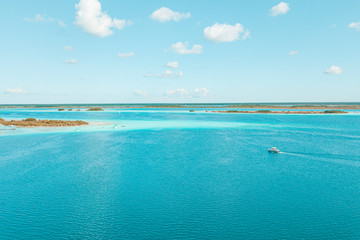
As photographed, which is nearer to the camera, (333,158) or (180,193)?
(180,193)

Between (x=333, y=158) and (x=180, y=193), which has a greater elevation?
(x=333, y=158)

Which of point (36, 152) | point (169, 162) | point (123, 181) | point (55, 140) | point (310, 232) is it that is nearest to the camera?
point (310, 232)

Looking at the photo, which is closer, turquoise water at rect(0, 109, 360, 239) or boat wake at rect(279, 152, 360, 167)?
turquoise water at rect(0, 109, 360, 239)

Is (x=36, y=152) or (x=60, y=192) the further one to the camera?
(x=36, y=152)

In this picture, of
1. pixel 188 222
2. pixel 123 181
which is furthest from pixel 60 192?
pixel 188 222

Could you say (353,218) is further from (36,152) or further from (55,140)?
(55,140)

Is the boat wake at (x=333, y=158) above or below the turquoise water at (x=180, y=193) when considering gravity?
above

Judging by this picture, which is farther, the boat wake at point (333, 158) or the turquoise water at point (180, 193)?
the boat wake at point (333, 158)

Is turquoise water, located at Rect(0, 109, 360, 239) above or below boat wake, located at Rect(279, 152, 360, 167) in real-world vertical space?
below
